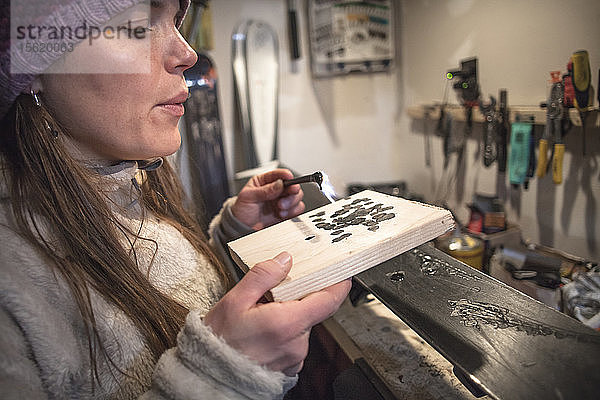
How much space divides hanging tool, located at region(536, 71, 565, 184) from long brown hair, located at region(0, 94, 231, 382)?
3.00 ft

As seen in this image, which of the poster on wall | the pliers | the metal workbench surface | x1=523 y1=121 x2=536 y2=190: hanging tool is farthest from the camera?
the poster on wall

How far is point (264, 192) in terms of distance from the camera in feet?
3.34

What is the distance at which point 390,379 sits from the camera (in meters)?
0.79

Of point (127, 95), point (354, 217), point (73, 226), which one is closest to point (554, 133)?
point (354, 217)

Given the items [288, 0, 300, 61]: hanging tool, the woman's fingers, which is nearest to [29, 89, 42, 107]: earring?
the woman's fingers

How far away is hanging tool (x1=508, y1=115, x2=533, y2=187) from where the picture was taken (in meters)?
1.12

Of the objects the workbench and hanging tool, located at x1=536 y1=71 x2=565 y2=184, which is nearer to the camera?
the workbench

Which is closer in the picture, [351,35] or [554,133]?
[554,133]

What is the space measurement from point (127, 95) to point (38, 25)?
141 mm

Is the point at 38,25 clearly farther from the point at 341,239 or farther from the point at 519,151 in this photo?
the point at 519,151

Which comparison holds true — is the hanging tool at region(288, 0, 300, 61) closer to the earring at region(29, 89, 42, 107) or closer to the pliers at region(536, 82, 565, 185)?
the pliers at region(536, 82, 565, 185)

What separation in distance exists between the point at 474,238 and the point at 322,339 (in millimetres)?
493

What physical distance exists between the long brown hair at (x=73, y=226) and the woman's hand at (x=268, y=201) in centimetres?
38

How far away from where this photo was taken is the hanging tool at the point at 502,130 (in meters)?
1.15
